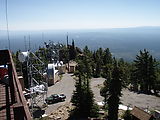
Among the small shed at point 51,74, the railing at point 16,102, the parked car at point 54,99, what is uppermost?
the railing at point 16,102

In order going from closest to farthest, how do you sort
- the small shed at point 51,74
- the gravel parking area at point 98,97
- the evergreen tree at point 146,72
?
the gravel parking area at point 98,97
the small shed at point 51,74
the evergreen tree at point 146,72

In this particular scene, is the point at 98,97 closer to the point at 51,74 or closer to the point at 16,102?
the point at 51,74

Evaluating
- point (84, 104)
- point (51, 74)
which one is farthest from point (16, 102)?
point (51, 74)

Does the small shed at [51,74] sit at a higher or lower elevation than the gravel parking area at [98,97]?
higher

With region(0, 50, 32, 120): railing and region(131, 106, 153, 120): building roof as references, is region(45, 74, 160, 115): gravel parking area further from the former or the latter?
region(0, 50, 32, 120): railing

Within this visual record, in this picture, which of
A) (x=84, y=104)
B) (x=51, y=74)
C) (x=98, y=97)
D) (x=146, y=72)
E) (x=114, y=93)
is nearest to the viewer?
(x=114, y=93)

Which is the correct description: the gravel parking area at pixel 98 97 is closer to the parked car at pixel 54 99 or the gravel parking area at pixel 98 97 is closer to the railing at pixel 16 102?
the parked car at pixel 54 99

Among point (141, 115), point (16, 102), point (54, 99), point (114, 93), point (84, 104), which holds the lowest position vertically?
point (54, 99)

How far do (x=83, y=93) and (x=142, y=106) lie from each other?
9.68m

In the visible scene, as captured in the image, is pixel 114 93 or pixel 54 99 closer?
pixel 114 93

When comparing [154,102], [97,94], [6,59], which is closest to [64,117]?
[97,94]

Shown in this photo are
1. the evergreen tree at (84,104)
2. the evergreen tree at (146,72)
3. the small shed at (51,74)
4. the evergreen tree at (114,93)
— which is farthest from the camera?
the evergreen tree at (146,72)

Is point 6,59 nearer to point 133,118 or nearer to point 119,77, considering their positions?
point 119,77

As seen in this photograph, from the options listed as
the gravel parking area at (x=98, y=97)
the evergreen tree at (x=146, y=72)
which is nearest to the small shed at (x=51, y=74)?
the gravel parking area at (x=98, y=97)
